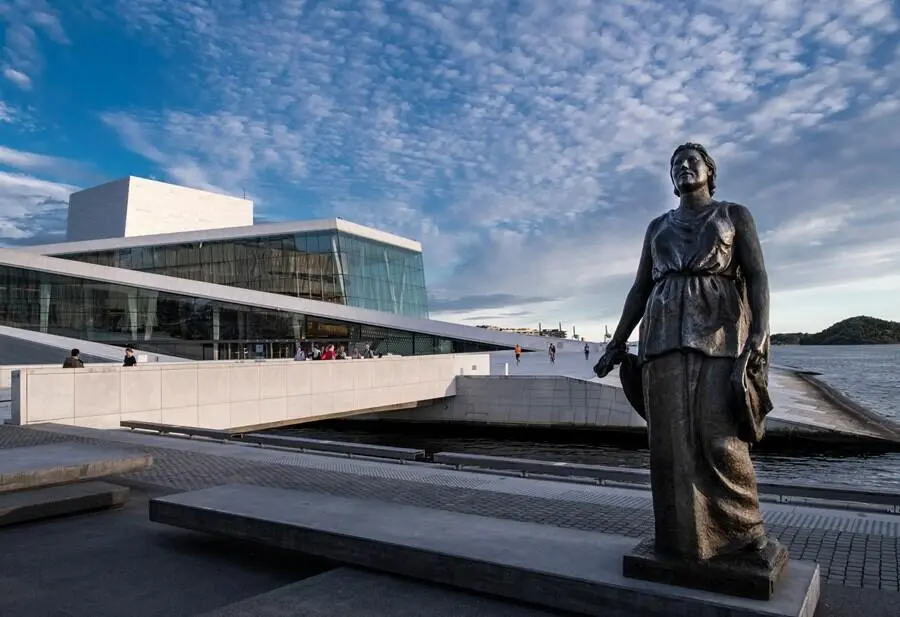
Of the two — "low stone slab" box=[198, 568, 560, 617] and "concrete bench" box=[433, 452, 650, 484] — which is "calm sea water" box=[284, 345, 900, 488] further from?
"low stone slab" box=[198, 568, 560, 617]

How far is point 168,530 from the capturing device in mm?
5480

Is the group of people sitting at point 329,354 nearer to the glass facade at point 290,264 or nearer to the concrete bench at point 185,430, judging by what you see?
the glass facade at point 290,264

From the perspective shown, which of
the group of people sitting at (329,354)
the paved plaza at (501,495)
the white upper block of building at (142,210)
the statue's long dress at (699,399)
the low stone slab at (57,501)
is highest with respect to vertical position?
the white upper block of building at (142,210)

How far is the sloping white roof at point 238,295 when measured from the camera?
37219 mm

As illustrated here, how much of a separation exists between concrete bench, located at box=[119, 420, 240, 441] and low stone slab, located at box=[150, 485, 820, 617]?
22.2ft

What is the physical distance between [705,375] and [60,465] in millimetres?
5536

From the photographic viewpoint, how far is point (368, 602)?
3590mm

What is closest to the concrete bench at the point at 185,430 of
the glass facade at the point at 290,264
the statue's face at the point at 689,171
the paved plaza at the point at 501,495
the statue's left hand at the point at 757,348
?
the paved plaza at the point at 501,495

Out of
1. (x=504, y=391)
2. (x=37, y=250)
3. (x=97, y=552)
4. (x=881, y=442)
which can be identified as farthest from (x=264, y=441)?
(x=37, y=250)

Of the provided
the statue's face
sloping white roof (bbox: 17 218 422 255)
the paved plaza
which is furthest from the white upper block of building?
the statue's face

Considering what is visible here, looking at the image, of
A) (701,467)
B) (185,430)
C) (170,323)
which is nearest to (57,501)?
(701,467)

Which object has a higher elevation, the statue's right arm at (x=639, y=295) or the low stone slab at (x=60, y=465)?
the statue's right arm at (x=639, y=295)

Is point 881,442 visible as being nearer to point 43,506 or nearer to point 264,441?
point 264,441

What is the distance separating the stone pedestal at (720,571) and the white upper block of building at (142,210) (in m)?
55.1
